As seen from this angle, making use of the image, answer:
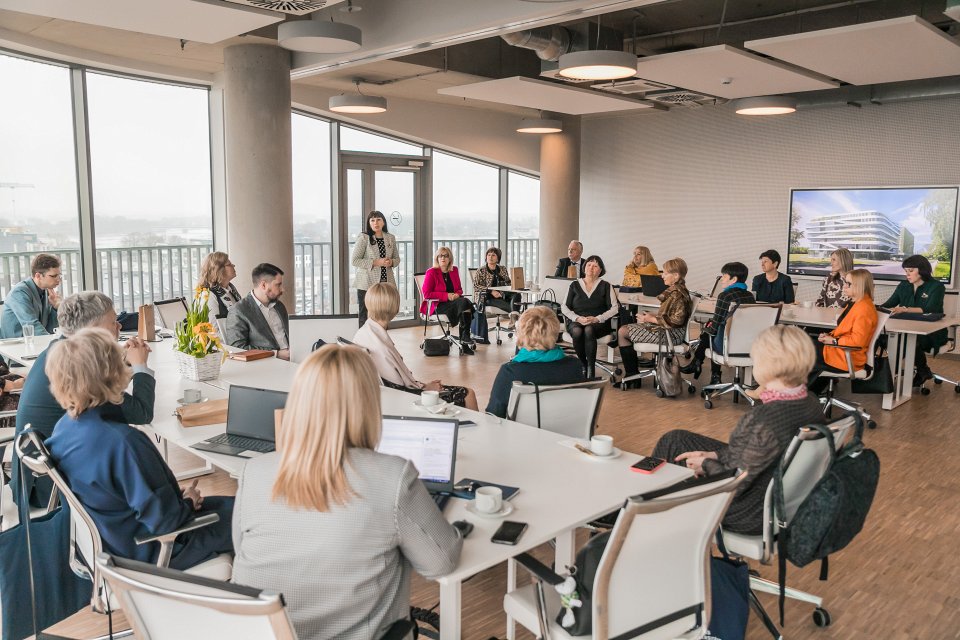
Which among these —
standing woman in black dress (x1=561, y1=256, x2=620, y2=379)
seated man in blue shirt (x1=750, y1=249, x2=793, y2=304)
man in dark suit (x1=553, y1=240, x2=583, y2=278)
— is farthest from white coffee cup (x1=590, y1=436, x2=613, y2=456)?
man in dark suit (x1=553, y1=240, x2=583, y2=278)

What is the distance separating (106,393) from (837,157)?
31.5 ft

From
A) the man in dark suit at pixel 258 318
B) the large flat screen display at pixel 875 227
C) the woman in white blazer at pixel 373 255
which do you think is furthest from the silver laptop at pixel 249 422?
the large flat screen display at pixel 875 227

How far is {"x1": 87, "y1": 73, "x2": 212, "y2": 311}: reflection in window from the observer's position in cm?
793

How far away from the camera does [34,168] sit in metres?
7.32

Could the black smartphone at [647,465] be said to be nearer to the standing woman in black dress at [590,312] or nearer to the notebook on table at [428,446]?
the notebook on table at [428,446]

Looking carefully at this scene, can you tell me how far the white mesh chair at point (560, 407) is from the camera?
3.57 metres

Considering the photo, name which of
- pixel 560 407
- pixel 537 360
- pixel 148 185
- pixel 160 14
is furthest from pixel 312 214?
pixel 560 407

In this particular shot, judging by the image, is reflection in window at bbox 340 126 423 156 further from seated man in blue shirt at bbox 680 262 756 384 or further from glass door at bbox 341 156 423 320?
seated man in blue shirt at bbox 680 262 756 384

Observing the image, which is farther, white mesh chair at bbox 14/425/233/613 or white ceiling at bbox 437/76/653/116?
white ceiling at bbox 437/76/653/116

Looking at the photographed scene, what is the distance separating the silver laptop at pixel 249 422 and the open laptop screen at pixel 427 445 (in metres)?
0.66

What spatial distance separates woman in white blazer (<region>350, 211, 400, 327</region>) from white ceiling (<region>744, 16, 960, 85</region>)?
15.2 ft

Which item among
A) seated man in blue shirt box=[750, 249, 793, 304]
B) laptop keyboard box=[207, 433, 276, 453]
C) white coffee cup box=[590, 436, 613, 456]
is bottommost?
laptop keyboard box=[207, 433, 276, 453]

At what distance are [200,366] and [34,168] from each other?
14.6 ft

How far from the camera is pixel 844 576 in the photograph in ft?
11.6
